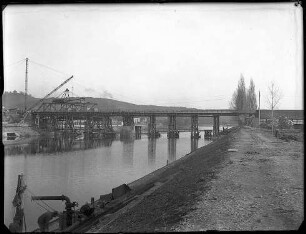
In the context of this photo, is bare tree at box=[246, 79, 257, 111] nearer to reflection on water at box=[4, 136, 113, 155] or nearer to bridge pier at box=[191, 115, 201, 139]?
bridge pier at box=[191, 115, 201, 139]

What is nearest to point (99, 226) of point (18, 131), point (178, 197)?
point (178, 197)

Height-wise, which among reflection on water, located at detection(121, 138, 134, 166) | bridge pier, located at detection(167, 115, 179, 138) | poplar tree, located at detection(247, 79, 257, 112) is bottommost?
reflection on water, located at detection(121, 138, 134, 166)

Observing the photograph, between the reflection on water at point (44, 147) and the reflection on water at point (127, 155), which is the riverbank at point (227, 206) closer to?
the reflection on water at point (127, 155)

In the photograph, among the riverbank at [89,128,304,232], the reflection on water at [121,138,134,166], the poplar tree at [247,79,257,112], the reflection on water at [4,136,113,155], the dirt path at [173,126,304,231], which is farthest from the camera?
the poplar tree at [247,79,257,112]

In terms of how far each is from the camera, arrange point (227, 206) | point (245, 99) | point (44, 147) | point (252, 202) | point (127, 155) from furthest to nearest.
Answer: point (245, 99)
point (44, 147)
point (127, 155)
point (252, 202)
point (227, 206)

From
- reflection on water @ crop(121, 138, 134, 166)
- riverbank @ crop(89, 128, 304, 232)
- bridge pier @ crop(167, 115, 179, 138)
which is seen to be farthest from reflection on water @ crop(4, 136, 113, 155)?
riverbank @ crop(89, 128, 304, 232)

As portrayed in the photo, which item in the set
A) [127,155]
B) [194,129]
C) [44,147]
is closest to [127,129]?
[194,129]

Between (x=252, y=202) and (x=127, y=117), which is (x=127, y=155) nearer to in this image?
(x=252, y=202)

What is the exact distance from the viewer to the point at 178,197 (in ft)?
34.5

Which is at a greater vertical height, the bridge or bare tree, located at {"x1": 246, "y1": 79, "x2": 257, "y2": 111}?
bare tree, located at {"x1": 246, "y1": 79, "x2": 257, "y2": 111}

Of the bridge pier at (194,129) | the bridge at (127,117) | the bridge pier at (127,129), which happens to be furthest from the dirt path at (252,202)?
the bridge at (127,117)

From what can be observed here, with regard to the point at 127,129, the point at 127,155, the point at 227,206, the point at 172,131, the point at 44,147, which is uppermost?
the point at 227,206

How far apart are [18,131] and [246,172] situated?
62037 millimetres

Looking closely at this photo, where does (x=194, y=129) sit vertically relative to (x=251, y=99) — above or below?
below
